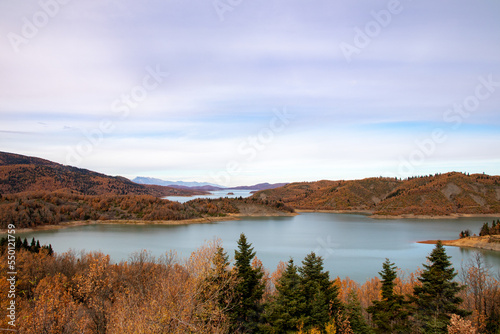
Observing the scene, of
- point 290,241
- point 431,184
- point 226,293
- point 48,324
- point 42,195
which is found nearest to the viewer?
point 48,324

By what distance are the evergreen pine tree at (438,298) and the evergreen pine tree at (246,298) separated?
320 inches

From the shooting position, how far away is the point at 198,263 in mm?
13328

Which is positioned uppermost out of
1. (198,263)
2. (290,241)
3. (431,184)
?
(431,184)

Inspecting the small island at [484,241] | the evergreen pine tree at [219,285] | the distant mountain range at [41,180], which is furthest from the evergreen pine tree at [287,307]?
the distant mountain range at [41,180]

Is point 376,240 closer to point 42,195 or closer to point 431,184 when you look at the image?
point 42,195

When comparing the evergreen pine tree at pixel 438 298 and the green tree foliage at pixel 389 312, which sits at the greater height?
the evergreen pine tree at pixel 438 298

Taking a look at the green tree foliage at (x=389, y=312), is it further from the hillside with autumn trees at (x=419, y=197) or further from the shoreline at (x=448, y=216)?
the hillside with autumn trees at (x=419, y=197)

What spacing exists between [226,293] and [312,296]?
4520 mm

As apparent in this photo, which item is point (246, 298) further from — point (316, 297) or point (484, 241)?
point (484, 241)

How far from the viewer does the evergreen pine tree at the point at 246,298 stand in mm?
15422

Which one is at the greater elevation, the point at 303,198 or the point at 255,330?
the point at 303,198

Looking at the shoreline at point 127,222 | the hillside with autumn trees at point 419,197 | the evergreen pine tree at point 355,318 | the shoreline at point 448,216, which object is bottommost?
the shoreline at point 127,222

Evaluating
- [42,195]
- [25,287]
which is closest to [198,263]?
[25,287]

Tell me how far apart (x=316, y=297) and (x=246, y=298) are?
11.7 feet
